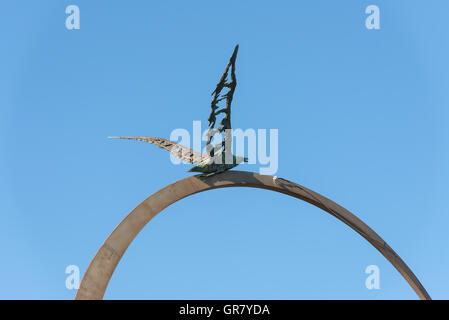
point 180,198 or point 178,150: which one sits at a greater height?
point 178,150

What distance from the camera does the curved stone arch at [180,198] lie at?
15.7 meters

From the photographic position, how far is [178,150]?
17766 millimetres

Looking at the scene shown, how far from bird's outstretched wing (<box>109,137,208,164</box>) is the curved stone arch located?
19.6 inches

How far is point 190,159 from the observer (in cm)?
1744

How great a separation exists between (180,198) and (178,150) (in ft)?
4.59

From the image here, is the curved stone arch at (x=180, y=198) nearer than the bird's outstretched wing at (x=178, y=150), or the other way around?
the curved stone arch at (x=180, y=198)

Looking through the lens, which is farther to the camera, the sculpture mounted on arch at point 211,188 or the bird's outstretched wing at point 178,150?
the bird's outstretched wing at point 178,150

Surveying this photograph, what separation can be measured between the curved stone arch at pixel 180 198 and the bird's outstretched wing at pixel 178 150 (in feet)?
1.63

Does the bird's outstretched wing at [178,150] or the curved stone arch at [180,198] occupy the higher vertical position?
the bird's outstretched wing at [178,150]
